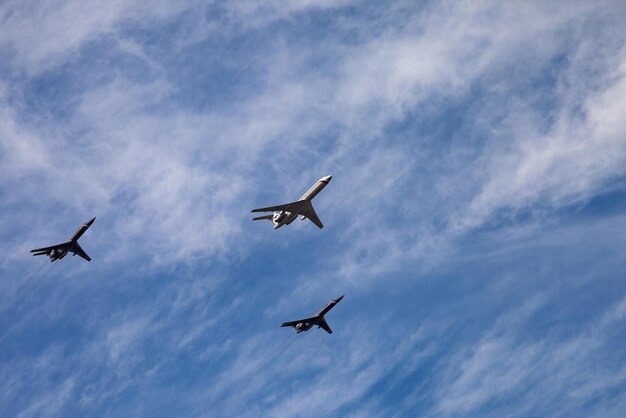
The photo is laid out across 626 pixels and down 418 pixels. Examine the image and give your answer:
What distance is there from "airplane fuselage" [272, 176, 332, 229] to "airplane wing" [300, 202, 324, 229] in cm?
235

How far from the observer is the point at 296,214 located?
175 m

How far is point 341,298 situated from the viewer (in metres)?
173

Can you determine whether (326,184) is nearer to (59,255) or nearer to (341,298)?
(341,298)

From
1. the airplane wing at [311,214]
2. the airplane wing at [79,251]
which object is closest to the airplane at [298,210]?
the airplane wing at [311,214]

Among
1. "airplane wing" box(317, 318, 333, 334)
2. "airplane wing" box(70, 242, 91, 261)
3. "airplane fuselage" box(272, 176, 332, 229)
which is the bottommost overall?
"airplane wing" box(317, 318, 333, 334)

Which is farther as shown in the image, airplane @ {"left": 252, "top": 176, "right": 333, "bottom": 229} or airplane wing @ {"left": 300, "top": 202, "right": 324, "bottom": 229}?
airplane wing @ {"left": 300, "top": 202, "right": 324, "bottom": 229}

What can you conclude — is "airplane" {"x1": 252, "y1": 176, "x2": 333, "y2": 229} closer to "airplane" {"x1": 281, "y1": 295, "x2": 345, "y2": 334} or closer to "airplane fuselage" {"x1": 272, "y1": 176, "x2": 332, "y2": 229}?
"airplane fuselage" {"x1": 272, "y1": 176, "x2": 332, "y2": 229}

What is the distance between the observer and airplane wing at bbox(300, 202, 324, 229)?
176m

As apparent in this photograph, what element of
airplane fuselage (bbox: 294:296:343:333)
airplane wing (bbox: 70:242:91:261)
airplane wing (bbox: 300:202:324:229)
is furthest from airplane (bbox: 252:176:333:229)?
airplane wing (bbox: 70:242:91:261)

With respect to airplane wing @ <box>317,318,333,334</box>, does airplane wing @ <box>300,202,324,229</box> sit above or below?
above

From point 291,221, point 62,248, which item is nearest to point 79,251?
point 62,248

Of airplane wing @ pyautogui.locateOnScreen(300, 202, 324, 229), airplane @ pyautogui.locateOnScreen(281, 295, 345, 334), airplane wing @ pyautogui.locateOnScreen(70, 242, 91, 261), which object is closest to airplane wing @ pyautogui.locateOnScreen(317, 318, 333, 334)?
airplane @ pyautogui.locateOnScreen(281, 295, 345, 334)

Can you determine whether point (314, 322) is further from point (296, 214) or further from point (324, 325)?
point (296, 214)

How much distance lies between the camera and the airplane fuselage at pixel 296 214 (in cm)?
16700
